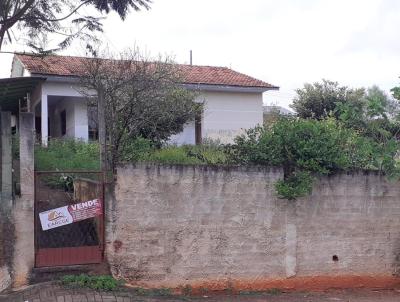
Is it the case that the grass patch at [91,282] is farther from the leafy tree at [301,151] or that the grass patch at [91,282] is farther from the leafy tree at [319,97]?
the leafy tree at [319,97]

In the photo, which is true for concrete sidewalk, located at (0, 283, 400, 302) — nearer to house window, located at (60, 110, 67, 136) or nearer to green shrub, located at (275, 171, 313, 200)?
green shrub, located at (275, 171, 313, 200)

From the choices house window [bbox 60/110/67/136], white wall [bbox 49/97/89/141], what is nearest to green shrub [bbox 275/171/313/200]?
white wall [bbox 49/97/89/141]

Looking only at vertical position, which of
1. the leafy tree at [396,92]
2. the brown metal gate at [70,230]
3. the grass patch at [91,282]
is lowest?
the grass patch at [91,282]

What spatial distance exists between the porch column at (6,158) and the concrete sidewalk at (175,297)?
1.41 m

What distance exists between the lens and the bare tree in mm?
10641

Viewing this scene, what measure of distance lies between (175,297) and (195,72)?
14.4 m

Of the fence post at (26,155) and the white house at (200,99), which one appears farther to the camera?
the white house at (200,99)

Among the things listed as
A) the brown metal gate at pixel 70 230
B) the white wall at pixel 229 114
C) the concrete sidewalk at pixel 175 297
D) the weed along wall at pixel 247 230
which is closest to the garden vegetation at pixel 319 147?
the weed along wall at pixel 247 230

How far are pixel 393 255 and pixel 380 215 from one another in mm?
779

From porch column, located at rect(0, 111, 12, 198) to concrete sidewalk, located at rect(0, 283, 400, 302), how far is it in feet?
4.61

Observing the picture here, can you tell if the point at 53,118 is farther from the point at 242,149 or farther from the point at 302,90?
the point at 242,149

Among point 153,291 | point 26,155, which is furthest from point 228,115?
point 26,155

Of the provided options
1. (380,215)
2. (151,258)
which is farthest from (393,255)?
(151,258)

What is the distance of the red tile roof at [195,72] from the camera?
18.2 m
